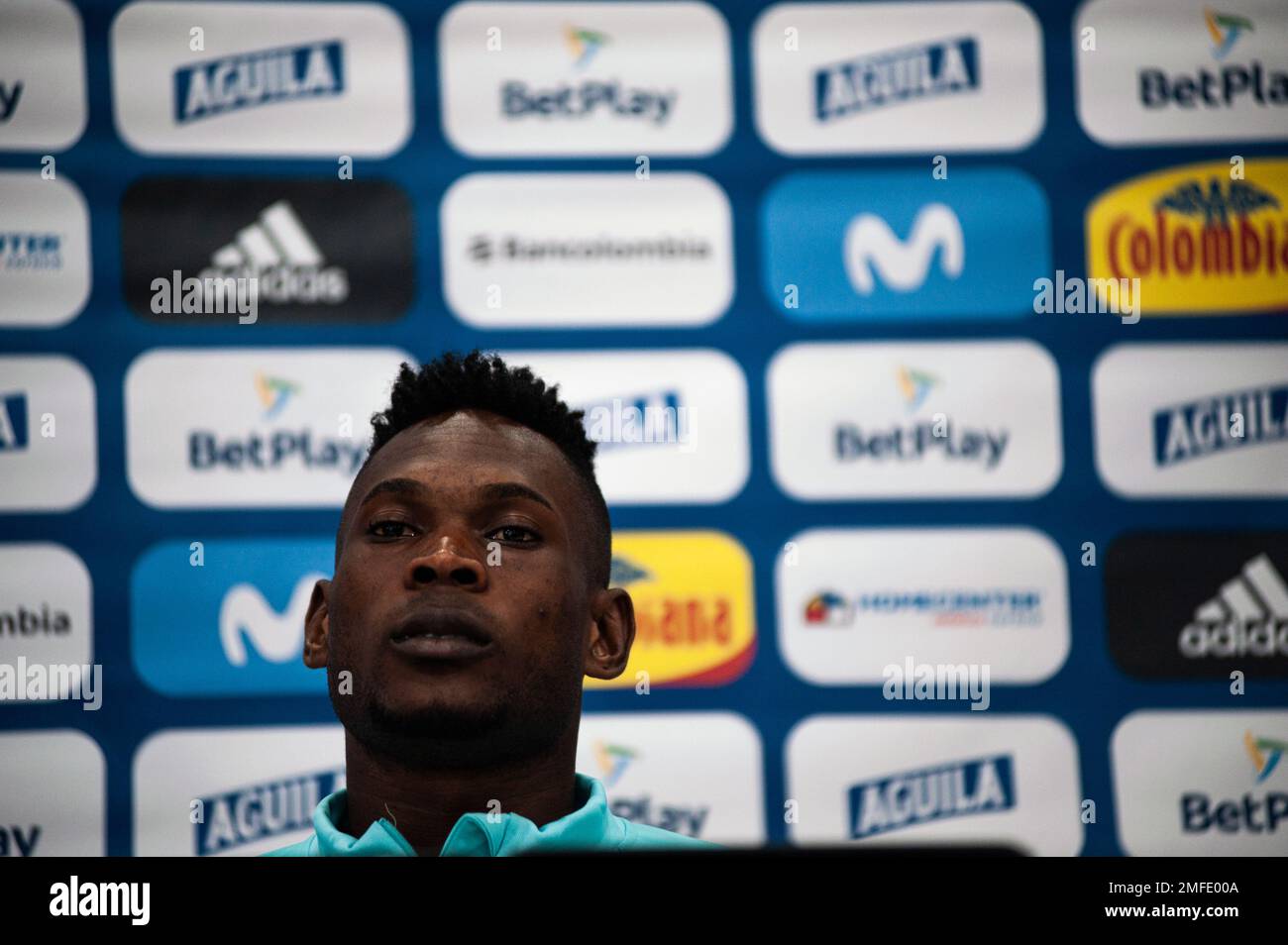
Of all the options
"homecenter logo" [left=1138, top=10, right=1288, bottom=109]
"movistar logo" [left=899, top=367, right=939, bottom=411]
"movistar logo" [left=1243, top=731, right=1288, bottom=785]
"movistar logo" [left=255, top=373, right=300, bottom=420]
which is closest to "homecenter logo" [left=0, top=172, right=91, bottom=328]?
"movistar logo" [left=255, top=373, right=300, bottom=420]

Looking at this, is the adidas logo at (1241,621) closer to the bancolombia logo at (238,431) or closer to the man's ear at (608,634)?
the man's ear at (608,634)

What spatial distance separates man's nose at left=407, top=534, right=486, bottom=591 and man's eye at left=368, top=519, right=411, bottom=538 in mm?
55

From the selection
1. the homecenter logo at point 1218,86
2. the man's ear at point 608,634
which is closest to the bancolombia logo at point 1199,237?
the homecenter logo at point 1218,86

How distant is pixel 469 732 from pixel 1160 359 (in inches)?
62.0

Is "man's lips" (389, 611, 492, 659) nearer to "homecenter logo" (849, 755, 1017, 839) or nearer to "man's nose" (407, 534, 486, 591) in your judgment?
"man's nose" (407, 534, 486, 591)

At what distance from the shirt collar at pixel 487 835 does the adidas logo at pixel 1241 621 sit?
4.44 feet

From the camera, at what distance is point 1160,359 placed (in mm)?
2191

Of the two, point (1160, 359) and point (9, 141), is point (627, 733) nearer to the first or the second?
point (1160, 359)

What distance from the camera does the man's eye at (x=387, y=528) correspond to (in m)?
1.22

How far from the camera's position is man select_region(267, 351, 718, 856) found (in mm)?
1136

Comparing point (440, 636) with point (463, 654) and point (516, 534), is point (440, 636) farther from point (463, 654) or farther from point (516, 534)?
point (516, 534)

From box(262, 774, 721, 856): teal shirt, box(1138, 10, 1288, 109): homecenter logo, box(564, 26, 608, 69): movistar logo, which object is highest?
box(564, 26, 608, 69): movistar logo

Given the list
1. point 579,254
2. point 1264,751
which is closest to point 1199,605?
point 1264,751
